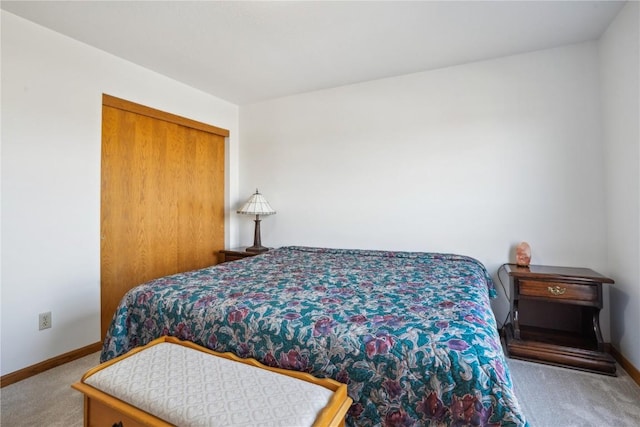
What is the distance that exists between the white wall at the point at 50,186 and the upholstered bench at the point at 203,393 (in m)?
1.43

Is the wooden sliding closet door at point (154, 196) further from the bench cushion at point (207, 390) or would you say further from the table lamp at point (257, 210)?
the bench cushion at point (207, 390)

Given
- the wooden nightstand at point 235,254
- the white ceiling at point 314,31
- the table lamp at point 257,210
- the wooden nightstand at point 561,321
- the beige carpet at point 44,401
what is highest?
the white ceiling at point 314,31

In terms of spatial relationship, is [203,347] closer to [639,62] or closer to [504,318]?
[504,318]

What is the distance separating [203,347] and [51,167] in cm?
188

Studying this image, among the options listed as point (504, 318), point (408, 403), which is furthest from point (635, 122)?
point (408, 403)

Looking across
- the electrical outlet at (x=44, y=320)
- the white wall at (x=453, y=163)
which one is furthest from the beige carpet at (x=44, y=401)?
the white wall at (x=453, y=163)

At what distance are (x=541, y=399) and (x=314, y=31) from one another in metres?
2.70

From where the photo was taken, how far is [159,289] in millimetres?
1610

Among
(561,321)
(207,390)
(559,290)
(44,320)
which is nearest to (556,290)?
(559,290)

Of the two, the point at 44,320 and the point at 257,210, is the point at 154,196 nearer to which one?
the point at 257,210

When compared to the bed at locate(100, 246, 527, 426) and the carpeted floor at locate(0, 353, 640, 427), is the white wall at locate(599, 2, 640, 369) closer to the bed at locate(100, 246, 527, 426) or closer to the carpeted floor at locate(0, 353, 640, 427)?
the carpeted floor at locate(0, 353, 640, 427)

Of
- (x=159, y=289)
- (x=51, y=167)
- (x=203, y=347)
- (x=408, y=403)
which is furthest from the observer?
(x=51, y=167)

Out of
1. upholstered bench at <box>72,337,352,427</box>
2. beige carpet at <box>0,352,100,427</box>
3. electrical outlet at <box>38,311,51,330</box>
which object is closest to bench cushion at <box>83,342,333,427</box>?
upholstered bench at <box>72,337,352,427</box>

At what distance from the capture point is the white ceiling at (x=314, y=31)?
198 centimetres
